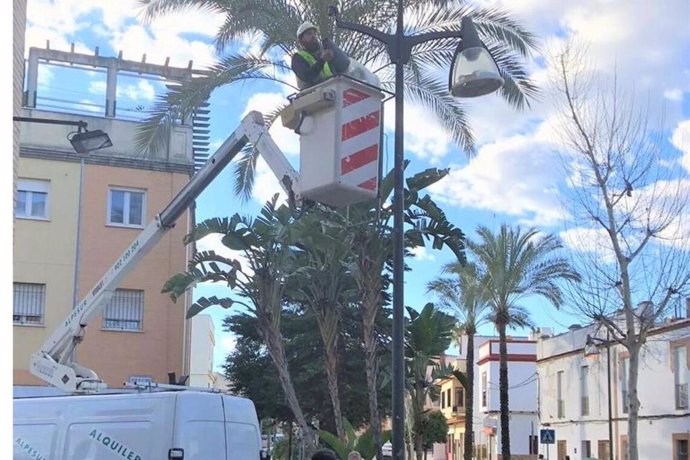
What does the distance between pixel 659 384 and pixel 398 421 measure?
28310 millimetres

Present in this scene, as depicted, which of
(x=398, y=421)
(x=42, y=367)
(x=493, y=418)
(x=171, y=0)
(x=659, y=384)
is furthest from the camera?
(x=493, y=418)

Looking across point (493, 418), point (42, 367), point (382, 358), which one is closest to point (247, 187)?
point (382, 358)

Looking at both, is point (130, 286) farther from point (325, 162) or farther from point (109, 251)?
point (325, 162)

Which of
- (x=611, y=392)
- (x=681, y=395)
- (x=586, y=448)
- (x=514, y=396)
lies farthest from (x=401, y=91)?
(x=514, y=396)

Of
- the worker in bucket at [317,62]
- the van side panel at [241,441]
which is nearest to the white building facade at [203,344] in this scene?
the van side panel at [241,441]

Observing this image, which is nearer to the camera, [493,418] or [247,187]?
[247,187]

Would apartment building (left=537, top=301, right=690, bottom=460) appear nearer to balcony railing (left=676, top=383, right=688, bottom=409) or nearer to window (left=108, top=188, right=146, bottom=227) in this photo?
balcony railing (left=676, top=383, right=688, bottom=409)

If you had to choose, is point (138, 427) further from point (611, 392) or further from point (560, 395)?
point (560, 395)

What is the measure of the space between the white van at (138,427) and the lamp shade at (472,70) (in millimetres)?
4895

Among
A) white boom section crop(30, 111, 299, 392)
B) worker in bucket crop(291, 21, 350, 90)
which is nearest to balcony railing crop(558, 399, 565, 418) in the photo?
white boom section crop(30, 111, 299, 392)

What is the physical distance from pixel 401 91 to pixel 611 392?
3134 cm

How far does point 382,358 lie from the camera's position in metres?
16.1

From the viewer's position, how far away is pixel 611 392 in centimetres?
3638

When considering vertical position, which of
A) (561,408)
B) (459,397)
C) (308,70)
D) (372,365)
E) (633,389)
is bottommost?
(459,397)
